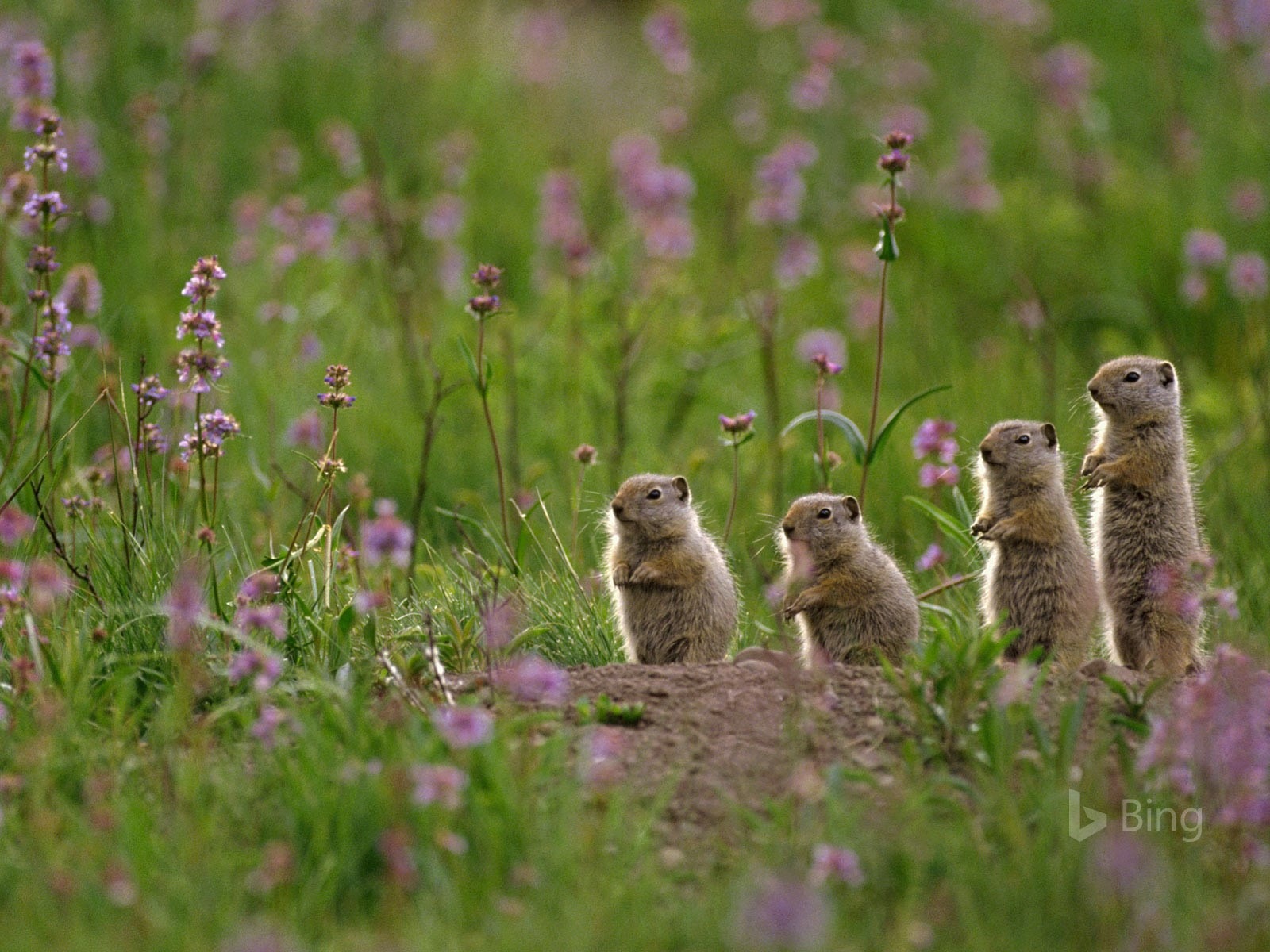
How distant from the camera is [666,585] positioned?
5.09 metres

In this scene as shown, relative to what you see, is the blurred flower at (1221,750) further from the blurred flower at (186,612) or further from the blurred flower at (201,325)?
the blurred flower at (201,325)

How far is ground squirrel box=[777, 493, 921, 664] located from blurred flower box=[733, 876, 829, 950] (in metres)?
2.19

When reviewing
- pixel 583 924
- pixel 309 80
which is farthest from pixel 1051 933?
pixel 309 80

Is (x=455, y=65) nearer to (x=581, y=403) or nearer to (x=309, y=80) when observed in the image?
(x=309, y=80)

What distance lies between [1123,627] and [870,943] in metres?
2.19

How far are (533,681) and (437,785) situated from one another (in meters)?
0.48

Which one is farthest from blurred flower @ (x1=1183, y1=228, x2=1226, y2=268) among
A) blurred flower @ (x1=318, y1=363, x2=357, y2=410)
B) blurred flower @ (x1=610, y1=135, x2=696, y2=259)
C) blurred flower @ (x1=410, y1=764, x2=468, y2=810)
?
blurred flower @ (x1=410, y1=764, x2=468, y2=810)

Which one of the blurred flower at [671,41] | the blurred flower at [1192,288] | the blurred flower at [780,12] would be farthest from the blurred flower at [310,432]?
the blurred flower at [780,12]

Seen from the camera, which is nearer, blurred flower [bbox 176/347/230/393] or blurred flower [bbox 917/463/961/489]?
blurred flower [bbox 176/347/230/393]

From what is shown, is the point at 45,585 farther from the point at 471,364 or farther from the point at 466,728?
the point at 471,364

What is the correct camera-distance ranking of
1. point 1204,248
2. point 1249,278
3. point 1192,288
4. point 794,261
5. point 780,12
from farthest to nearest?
1. point 780,12
2. point 794,261
3. point 1204,248
4. point 1192,288
5. point 1249,278

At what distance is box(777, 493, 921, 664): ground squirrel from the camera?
4.88 m

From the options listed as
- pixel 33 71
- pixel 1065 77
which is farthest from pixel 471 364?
pixel 1065 77

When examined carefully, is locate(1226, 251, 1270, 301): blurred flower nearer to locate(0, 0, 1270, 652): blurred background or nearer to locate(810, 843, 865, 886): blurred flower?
locate(0, 0, 1270, 652): blurred background
